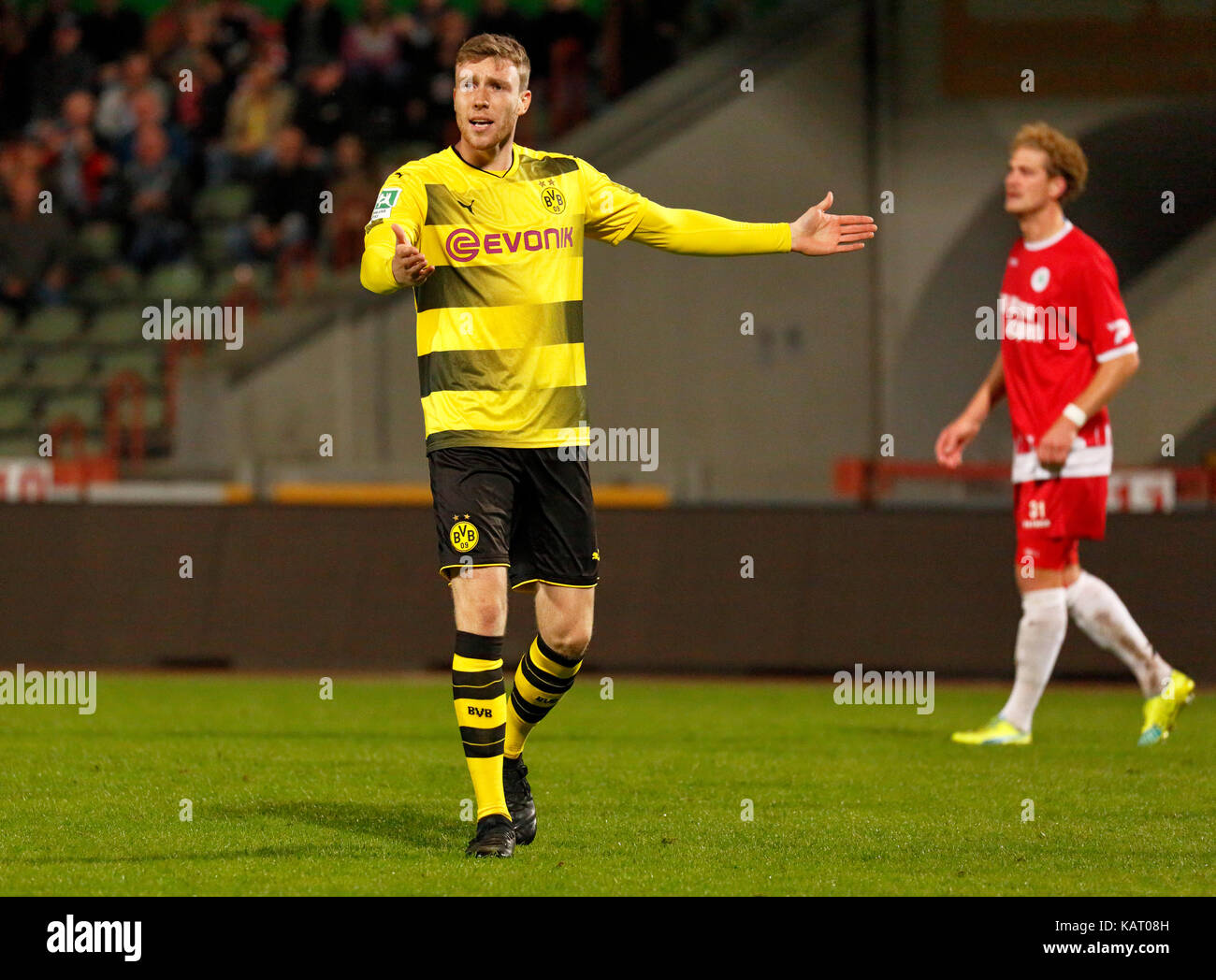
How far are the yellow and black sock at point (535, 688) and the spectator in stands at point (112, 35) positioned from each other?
15657 mm

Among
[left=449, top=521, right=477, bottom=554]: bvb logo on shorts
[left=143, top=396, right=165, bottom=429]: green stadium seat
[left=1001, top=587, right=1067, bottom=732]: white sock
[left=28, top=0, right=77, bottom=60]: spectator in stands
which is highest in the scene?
[left=28, top=0, right=77, bottom=60]: spectator in stands

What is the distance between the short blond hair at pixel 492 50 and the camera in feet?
19.2

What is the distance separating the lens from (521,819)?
603cm

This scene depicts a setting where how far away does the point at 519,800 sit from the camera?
6133mm

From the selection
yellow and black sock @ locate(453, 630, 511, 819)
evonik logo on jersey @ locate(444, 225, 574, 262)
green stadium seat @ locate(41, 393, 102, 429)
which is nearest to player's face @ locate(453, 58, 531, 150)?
evonik logo on jersey @ locate(444, 225, 574, 262)

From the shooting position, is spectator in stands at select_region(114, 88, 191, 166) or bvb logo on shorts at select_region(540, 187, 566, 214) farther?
spectator in stands at select_region(114, 88, 191, 166)

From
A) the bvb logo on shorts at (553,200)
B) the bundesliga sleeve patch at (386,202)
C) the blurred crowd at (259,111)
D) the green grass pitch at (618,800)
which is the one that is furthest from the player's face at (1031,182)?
the blurred crowd at (259,111)

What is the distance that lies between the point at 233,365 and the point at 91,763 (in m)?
9.74

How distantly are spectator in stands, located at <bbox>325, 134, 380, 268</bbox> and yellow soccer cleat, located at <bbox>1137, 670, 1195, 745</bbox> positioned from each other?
456 inches

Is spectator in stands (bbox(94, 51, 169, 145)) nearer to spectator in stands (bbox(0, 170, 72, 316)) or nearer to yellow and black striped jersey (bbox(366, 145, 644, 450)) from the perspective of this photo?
spectator in stands (bbox(0, 170, 72, 316))

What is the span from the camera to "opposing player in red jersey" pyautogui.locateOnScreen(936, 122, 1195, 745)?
335 inches

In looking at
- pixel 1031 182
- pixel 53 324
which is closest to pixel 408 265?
pixel 1031 182

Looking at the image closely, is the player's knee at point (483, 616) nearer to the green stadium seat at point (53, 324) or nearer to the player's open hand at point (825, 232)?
the player's open hand at point (825, 232)

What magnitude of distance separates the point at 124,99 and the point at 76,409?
407 centimetres
